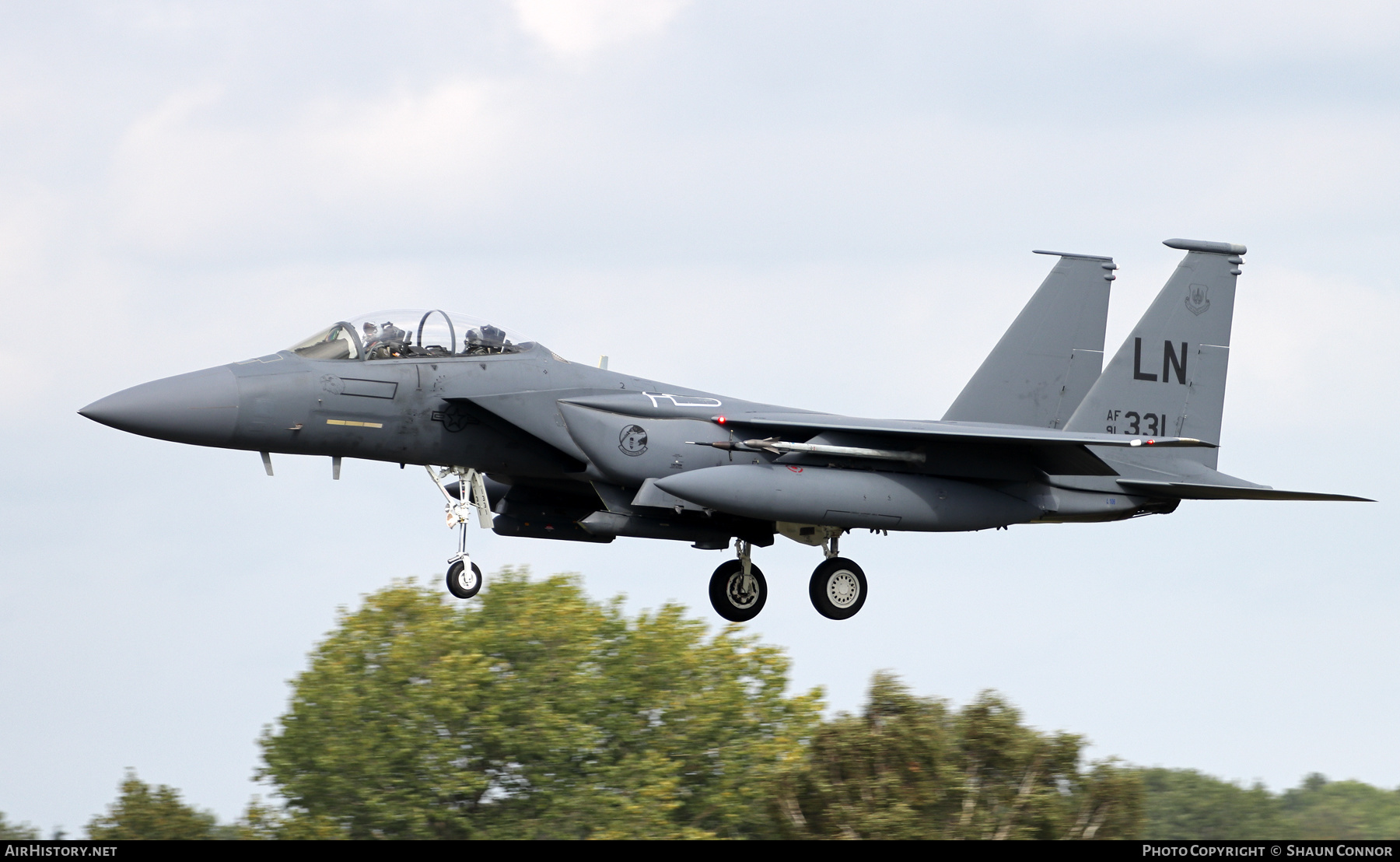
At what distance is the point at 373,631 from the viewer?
36.9 m

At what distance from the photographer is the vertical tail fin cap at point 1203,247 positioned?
882 inches

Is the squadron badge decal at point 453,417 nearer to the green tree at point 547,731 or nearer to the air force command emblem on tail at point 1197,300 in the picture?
the air force command emblem on tail at point 1197,300

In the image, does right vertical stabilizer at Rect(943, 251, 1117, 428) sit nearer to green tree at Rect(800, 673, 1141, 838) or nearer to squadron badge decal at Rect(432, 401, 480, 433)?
squadron badge decal at Rect(432, 401, 480, 433)

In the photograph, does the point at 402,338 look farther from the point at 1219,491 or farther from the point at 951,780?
the point at 951,780

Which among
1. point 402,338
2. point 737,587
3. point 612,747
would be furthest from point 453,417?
point 612,747

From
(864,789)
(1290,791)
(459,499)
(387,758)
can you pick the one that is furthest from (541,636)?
(1290,791)

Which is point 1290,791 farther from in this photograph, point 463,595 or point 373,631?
point 463,595

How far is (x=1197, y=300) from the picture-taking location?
73.5ft

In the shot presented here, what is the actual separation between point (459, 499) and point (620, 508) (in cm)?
184

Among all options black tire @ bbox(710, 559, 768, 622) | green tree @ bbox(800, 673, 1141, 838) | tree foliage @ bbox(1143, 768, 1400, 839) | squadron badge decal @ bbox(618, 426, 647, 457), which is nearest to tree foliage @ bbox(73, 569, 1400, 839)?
green tree @ bbox(800, 673, 1141, 838)

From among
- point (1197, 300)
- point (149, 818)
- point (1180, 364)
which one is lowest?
point (149, 818)

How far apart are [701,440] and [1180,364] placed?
7.08 m

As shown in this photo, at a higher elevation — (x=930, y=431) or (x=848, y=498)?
(x=930, y=431)
